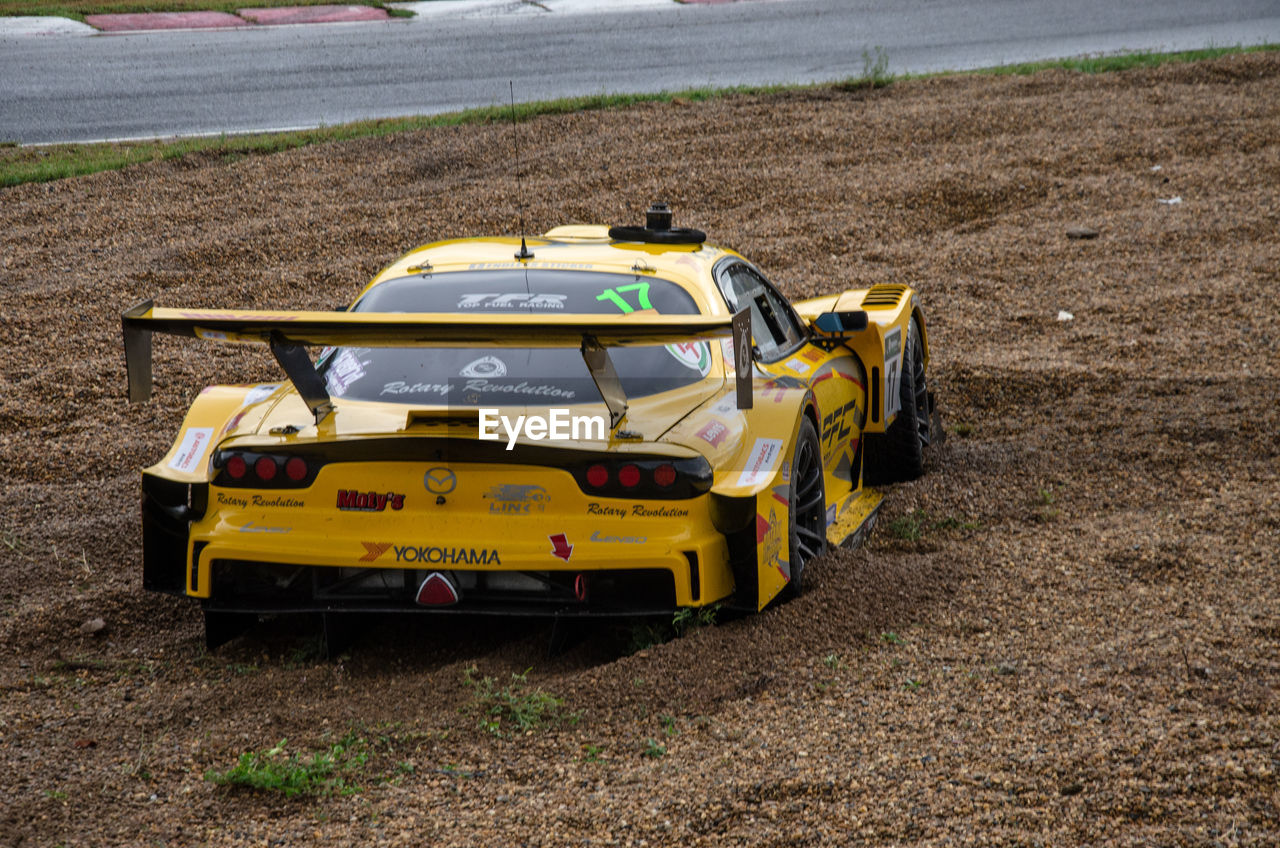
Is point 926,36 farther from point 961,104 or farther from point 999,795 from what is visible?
point 999,795

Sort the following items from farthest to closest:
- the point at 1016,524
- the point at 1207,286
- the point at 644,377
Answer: the point at 1207,286 < the point at 1016,524 < the point at 644,377

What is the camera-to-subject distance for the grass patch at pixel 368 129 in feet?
44.1

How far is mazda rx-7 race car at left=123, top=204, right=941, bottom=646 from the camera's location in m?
3.97

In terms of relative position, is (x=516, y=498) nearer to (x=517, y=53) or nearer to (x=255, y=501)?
(x=255, y=501)

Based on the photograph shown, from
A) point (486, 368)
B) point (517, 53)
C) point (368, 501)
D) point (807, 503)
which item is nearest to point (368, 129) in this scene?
point (517, 53)

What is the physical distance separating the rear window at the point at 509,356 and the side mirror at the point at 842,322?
2.99 ft

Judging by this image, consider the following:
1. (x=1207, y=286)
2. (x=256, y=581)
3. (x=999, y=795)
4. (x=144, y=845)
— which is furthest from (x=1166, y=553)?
(x=1207, y=286)

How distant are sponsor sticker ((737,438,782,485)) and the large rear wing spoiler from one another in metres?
0.35

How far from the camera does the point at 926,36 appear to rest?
20.4 meters

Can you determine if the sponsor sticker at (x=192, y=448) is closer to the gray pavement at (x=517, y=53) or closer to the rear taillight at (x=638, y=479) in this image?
the rear taillight at (x=638, y=479)

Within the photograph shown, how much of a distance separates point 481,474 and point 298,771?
1.04 metres

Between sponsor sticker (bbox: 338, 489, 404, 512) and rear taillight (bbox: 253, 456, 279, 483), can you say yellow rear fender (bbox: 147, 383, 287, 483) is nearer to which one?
rear taillight (bbox: 253, 456, 279, 483)

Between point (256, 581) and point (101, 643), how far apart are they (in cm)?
74

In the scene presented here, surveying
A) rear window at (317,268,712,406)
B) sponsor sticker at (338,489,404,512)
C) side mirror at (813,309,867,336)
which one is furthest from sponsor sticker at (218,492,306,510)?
side mirror at (813,309,867,336)
